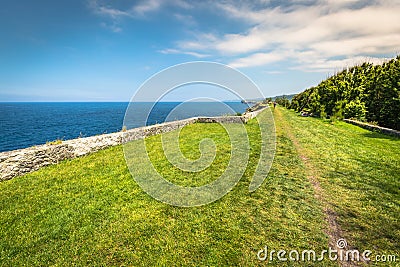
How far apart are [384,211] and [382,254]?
1804mm

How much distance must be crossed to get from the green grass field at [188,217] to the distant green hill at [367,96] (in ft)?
49.6

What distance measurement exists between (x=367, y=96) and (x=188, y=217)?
29194mm

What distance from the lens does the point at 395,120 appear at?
1864cm

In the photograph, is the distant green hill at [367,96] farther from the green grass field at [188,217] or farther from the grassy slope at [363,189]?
the green grass field at [188,217]

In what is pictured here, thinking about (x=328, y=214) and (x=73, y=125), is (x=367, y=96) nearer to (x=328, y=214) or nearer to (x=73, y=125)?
(x=328, y=214)

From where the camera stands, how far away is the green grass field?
4.10 meters

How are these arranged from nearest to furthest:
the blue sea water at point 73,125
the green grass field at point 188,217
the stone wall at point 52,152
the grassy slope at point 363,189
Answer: the green grass field at point 188,217, the grassy slope at point 363,189, the stone wall at point 52,152, the blue sea water at point 73,125

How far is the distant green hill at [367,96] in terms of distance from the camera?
61.6ft

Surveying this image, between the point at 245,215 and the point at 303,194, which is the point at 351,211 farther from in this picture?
the point at 245,215

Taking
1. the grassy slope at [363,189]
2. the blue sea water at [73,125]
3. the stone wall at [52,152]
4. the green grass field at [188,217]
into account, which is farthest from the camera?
the blue sea water at [73,125]

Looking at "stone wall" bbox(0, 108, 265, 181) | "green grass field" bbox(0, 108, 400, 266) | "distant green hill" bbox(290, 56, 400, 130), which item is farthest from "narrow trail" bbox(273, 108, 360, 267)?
"distant green hill" bbox(290, 56, 400, 130)

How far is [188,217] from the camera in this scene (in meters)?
5.22

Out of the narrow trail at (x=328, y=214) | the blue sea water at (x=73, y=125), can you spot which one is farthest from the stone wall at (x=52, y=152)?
the narrow trail at (x=328, y=214)

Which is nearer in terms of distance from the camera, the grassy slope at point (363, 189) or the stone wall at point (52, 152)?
the grassy slope at point (363, 189)
